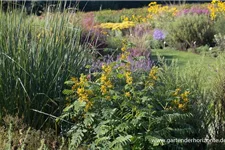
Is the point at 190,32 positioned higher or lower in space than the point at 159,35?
higher

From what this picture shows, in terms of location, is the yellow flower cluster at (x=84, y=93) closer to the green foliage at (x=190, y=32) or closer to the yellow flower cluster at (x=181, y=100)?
the yellow flower cluster at (x=181, y=100)

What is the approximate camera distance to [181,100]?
3.86 metres

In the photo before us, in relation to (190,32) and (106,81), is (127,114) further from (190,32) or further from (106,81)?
(190,32)

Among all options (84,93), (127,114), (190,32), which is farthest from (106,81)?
(190,32)

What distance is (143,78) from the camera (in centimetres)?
388

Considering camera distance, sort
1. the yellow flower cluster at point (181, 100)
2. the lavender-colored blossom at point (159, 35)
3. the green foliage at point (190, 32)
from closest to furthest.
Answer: the yellow flower cluster at point (181, 100) < the green foliage at point (190, 32) < the lavender-colored blossom at point (159, 35)

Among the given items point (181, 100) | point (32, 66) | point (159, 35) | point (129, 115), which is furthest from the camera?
point (159, 35)

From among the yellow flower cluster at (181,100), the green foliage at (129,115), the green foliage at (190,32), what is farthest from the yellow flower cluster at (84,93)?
the green foliage at (190,32)

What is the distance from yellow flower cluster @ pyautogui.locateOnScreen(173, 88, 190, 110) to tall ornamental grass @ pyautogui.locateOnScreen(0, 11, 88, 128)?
1058mm

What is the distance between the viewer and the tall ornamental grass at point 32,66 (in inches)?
159

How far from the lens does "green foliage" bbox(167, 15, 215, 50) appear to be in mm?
12461

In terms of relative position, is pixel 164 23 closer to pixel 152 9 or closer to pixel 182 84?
pixel 152 9

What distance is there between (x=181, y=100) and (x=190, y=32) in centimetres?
897

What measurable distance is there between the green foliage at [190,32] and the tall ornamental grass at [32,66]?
840 cm
